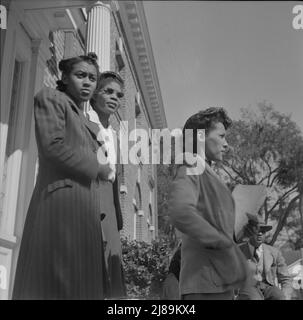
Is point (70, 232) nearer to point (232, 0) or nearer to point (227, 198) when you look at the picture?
point (227, 198)

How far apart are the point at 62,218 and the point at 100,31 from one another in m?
1.67

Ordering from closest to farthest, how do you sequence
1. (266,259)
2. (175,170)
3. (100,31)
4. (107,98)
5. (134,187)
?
(175,170)
(107,98)
(266,259)
(134,187)
(100,31)

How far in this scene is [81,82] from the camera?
1.53 metres

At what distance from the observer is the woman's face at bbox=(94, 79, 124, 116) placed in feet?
5.28

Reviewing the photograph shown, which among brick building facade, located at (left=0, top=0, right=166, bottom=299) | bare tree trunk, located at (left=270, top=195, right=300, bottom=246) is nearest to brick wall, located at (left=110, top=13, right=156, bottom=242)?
brick building facade, located at (left=0, top=0, right=166, bottom=299)

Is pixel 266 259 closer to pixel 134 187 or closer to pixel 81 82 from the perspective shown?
pixel 134 187

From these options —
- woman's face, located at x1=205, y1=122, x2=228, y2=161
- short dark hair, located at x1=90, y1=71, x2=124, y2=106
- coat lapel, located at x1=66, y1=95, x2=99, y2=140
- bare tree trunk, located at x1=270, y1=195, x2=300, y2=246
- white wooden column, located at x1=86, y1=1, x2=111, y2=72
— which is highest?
white wooden column, located at x1=86, y1=1, x2=111, y2=72

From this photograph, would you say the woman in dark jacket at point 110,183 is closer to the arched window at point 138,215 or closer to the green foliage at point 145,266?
the green foliage at point 145,266

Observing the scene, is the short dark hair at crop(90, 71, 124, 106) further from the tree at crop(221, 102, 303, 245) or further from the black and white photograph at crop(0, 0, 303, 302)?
the tree at crop(221, 102, 303, 245)

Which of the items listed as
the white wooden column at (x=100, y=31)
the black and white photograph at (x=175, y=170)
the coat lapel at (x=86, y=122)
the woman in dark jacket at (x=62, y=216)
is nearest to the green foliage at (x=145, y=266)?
the black and white photograph at (x=175, y=170)

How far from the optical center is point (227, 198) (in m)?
1.41

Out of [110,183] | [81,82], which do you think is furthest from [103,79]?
[110,183]

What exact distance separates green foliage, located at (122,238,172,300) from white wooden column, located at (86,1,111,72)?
1.14 m
